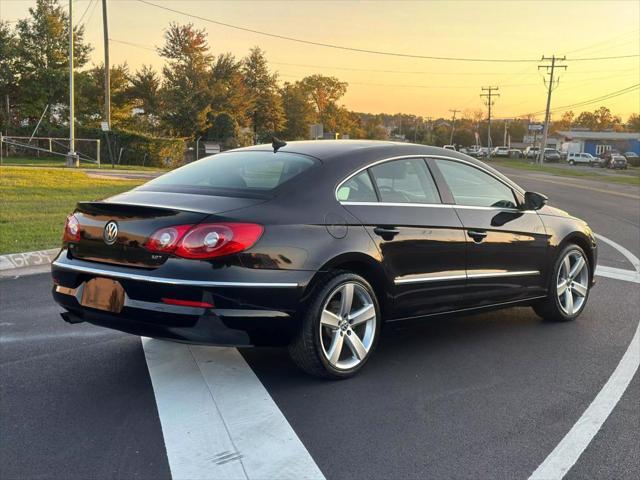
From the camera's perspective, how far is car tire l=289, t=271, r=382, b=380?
4051 mm

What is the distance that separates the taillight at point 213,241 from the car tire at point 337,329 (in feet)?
1.98

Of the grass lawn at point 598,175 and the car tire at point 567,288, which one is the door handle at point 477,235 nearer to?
the car tire at point 567,288

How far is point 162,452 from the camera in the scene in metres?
3.21

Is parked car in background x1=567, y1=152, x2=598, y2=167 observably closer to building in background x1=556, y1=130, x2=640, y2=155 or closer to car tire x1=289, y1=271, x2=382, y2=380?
building in background x1=556, y1=130, x2=640, y2=155

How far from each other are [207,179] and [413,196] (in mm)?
1516

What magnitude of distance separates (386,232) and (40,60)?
46047 millimetres

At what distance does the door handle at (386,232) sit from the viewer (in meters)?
4.38

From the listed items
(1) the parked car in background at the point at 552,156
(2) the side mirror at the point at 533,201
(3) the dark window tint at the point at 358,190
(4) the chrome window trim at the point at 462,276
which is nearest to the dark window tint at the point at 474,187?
(2) the side mirror at the point at 533,201

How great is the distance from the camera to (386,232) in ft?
14.5

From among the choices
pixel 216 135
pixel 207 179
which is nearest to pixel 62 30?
pixel 216 135

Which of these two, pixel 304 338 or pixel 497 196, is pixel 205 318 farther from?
pixel 497 196

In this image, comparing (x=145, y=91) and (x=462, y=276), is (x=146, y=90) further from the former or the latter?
(x=462, y=276)

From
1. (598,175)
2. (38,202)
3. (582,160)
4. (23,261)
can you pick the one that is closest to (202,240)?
(23,261)

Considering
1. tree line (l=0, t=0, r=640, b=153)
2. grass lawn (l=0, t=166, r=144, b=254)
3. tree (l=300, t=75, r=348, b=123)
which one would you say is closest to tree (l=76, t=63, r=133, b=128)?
tree line (l=0, t=0, r=640, b=153)
